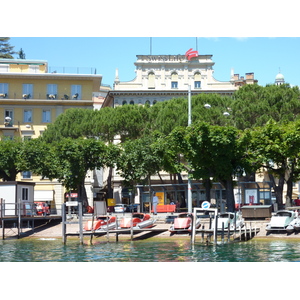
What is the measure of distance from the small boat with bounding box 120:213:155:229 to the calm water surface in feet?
8.67

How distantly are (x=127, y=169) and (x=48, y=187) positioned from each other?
2213 centimetres

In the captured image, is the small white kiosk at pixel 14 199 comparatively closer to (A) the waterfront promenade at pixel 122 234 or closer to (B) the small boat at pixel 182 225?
(A) the waterfront promenade at pixel 122 234

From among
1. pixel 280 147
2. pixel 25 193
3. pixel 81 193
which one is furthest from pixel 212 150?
pixel 81 193

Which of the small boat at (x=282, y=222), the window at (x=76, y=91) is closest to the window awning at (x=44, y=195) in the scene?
the window at (x=76, y=91)

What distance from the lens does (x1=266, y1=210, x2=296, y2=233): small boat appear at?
47688 mm

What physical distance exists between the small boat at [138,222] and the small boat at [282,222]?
953 centimetres

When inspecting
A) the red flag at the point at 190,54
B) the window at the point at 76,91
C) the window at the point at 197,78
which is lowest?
the window at the point at 76,91

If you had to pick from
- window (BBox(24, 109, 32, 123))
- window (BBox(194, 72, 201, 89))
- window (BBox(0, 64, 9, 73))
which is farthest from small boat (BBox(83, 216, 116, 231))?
window (BBox(194, 72, 201, 89))

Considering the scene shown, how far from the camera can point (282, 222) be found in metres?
48.2

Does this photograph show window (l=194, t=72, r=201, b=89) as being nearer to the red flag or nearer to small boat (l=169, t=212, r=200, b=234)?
the red flag

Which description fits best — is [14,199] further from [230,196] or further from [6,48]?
[6,48]

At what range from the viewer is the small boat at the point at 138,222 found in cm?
5025

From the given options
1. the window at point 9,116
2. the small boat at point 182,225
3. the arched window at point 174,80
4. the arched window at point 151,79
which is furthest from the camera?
the arched window at point 174,80

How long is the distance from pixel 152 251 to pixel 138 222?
39.4ft
